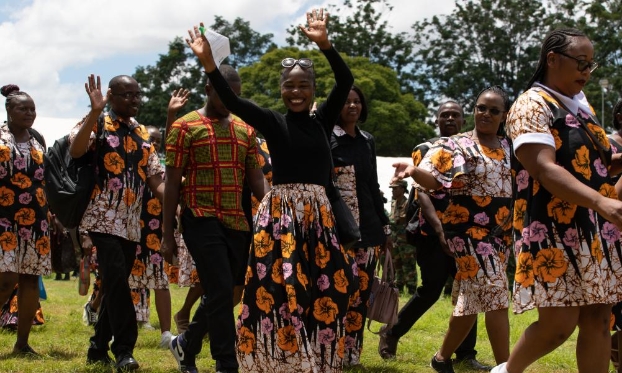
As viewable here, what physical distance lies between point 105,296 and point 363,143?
2.51 meters

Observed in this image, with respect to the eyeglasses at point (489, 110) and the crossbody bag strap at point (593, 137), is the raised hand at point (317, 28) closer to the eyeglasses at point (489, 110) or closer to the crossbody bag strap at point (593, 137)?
the crossbody bag strap at point (593, 137)

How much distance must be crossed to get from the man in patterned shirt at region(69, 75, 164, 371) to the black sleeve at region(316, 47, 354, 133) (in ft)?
5.78

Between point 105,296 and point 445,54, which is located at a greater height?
point 445,54

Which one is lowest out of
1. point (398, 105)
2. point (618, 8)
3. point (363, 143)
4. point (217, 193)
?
point (217, 193)

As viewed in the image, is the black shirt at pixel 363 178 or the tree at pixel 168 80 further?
the tree at pixel 168 80

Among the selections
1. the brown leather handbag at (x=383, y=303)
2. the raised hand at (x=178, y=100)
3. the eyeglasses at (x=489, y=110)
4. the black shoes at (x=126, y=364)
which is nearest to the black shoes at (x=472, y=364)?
the brown leather handbag at (x=383, y=303)

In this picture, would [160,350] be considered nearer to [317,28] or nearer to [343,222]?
[343,222]

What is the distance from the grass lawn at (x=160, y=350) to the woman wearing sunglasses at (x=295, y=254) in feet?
5.91

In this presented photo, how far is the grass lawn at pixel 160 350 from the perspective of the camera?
7.46 metres

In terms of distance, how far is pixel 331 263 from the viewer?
5.71 m

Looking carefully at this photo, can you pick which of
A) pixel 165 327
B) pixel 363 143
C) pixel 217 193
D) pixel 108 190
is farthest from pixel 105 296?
pixel 363 143

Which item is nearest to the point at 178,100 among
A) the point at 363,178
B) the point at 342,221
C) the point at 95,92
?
the point at 95,92

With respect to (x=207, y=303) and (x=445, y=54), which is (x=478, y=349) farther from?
(x=445, y=54)

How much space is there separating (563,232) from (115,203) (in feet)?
11.9
